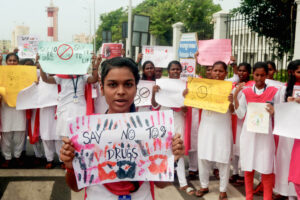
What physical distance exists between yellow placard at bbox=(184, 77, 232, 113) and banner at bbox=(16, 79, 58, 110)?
236 cm

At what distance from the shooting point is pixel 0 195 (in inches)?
171

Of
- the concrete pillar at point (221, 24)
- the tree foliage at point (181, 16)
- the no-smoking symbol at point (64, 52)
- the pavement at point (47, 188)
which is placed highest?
the tree foliage at point (181, 16)

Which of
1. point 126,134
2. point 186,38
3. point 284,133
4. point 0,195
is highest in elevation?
point 186,38

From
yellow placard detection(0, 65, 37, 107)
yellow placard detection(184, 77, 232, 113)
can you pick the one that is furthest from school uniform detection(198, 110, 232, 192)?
yellow placard detection(0, 65, 37, 107)

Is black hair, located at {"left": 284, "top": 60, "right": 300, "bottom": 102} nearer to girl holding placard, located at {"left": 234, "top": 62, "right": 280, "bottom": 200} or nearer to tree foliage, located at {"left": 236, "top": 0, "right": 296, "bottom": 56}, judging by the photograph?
girl holding placard, located at {"left": 234, "top": 62, "right": 280, "bottom": 200}

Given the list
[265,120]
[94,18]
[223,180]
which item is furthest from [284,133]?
[94,18]

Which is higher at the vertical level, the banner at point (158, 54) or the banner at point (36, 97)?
the banner at point (158, 54)

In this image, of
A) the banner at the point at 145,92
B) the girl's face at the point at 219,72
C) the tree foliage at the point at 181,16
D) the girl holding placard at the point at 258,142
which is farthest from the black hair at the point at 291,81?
the tree foliage at the point at 181,16

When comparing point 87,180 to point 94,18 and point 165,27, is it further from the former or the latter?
point 94,18

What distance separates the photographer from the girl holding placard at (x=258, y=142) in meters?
3.80

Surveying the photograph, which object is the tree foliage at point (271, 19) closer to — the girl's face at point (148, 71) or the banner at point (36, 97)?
the girl's face at point (148, 71)

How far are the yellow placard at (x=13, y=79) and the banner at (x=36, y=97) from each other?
0.09m

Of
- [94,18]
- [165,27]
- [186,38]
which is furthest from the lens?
[94,18]

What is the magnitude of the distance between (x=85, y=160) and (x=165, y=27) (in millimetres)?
23956
